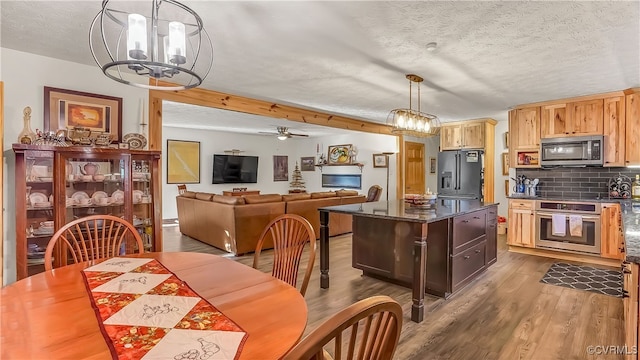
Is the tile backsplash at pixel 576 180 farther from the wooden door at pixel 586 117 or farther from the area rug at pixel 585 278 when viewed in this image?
the area rug at pixel 585 278

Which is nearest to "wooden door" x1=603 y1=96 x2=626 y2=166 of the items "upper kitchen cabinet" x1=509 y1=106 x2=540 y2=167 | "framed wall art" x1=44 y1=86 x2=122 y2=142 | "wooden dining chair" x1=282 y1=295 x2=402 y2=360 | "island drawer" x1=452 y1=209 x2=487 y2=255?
"upper kitchen cabinet" x1=509 y1=106 x2=540 y2=167

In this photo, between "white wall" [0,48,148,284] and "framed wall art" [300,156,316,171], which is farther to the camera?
"framed wall art" [300,156,316,171]

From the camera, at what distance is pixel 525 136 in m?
5.05

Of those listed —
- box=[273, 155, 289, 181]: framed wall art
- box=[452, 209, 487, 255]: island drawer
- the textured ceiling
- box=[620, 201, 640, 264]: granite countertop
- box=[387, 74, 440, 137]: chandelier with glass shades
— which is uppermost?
the textured ceiling

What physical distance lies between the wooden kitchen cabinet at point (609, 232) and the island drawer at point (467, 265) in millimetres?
1842

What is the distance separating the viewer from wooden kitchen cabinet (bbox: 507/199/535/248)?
15.7 ft

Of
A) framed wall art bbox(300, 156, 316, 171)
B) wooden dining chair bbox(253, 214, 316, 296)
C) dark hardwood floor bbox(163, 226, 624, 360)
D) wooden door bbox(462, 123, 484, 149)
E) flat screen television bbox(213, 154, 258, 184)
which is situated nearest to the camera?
wooden dining chair bbox(253, 214, 316, 296)

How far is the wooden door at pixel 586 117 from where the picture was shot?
14.5 ft

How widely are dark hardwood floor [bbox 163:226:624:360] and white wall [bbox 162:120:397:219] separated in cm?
482

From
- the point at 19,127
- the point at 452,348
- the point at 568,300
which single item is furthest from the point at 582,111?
the point at 19,127

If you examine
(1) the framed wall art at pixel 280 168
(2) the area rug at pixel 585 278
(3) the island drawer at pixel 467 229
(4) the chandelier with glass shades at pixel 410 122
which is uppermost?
(4) the chandelier with glass shades at pixel 410 122

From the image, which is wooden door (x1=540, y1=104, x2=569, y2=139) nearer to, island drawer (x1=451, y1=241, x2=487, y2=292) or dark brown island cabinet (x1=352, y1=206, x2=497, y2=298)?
dark brown island cabinet (x1=352, y1=206, x2=497, y2=298)

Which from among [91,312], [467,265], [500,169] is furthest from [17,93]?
[500,169]

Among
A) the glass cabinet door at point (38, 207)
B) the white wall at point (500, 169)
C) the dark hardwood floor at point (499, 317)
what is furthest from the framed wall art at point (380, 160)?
the glass cabinet door at point (38, 207)
